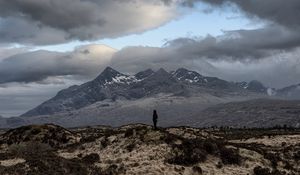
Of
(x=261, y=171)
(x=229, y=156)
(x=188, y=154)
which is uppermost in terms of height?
(x=188, y=154)

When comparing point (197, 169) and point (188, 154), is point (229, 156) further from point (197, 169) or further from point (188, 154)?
point (197, 169)

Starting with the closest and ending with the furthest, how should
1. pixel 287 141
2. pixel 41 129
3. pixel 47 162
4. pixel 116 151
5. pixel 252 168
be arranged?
pixel 47 162
pixel 252 168
pixel 116 151
pixel 287 141
pixel 41 129

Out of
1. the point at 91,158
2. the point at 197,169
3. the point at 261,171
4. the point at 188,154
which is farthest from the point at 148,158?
the point at 261,171

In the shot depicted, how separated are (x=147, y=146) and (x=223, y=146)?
1125 centimetres

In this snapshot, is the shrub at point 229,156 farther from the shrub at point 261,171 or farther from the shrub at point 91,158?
the shrub at point 91,158

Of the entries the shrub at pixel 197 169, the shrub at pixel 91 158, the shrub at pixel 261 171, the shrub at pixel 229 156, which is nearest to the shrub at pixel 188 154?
the shrub at pixel 197 169

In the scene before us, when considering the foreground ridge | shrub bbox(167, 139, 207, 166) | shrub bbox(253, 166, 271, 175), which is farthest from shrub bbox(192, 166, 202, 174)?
shrub bbox(253, 166, 271, 175)

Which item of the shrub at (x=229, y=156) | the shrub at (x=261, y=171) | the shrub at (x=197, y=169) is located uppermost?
the shrub at (x=229, y=156)

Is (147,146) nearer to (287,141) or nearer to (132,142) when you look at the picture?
(132,142)

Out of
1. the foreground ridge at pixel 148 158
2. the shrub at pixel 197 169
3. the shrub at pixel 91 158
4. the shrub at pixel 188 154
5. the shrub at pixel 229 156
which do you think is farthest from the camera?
the shrub at pixel 91 158

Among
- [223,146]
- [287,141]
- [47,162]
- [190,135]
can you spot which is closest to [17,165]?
[47,162]

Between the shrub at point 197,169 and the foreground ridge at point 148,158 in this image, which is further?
the shrub at point 197,169

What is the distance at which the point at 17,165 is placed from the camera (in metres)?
58.1

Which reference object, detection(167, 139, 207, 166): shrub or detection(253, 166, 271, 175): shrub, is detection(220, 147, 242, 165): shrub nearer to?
detection(167, 139, 207, 166): shrub
